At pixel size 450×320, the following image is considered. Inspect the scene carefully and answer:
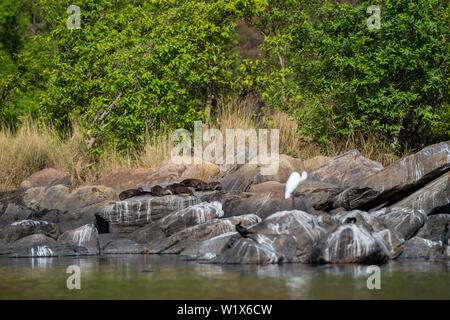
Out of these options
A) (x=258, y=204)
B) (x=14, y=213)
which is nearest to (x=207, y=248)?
(x=258, y=204)

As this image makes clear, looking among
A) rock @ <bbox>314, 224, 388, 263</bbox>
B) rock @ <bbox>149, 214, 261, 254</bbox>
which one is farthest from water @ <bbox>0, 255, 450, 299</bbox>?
rock @ <bbox>149, 214, 261, 254</bbox>

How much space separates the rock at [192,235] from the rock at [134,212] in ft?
4.67

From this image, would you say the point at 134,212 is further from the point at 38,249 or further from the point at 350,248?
the point at 350,248

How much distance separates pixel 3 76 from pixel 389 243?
16.1 m

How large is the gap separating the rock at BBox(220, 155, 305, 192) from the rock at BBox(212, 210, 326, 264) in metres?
4.05

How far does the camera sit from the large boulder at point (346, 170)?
42.8 ft

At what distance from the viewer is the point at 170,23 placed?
62.7ft

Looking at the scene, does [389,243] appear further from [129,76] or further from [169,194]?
[129,76]

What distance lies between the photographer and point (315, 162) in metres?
14.8

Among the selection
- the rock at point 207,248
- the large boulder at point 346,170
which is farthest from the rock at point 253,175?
the rock at point 207,248

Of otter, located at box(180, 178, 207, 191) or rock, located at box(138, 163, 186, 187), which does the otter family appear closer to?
otter, located at box(180, 178, 207, 191)

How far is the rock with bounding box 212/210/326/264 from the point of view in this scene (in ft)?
28.5
